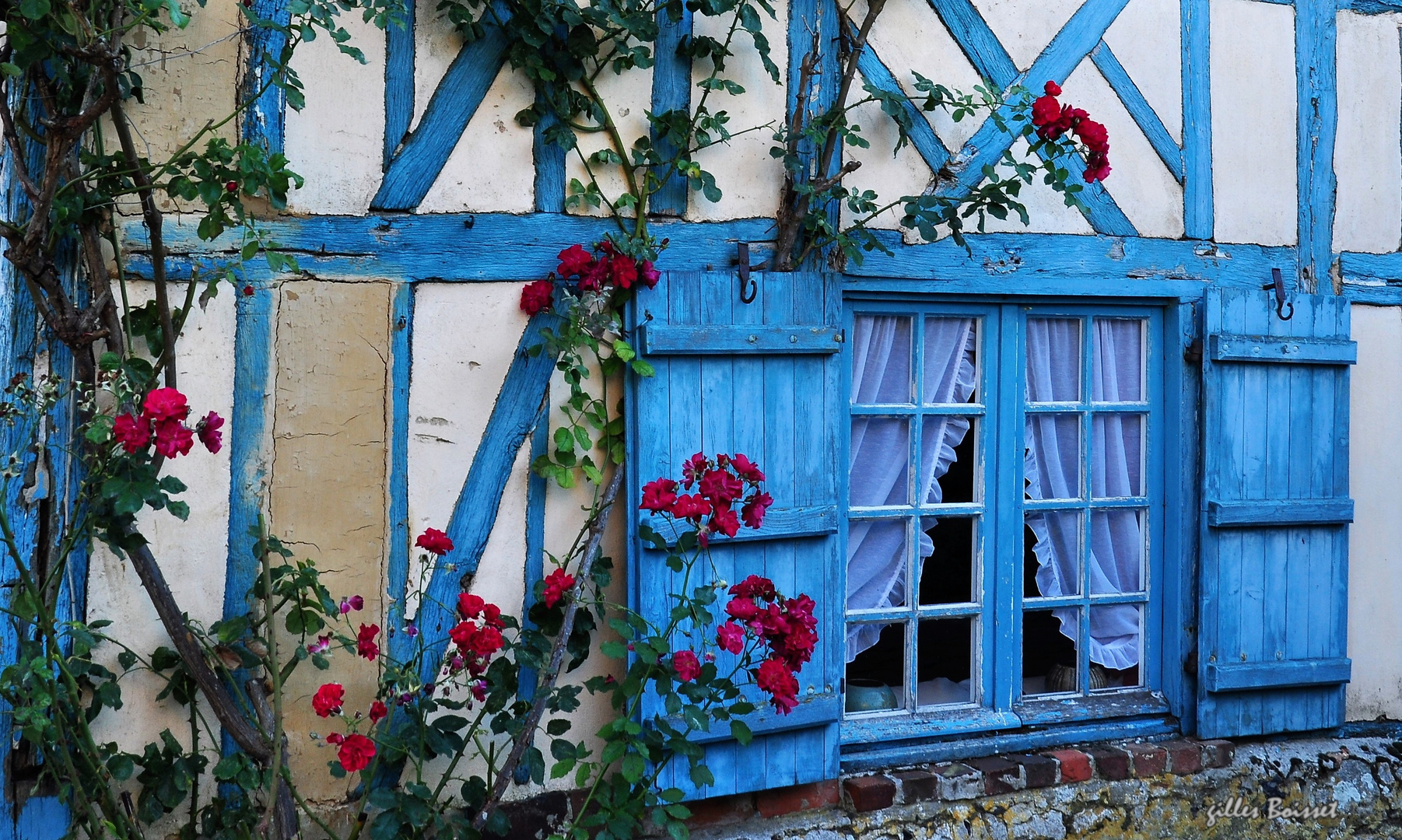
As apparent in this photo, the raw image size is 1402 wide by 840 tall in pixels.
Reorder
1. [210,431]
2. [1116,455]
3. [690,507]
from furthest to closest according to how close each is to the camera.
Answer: [1116,455] → [690,507] → [210,431]

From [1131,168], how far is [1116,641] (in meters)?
1.42

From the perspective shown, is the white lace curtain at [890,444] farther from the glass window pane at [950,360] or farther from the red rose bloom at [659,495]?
the red rose bloom at [659,495]

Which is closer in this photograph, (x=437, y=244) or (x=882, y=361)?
(x=437, y=244)

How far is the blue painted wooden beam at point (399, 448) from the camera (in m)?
2.83

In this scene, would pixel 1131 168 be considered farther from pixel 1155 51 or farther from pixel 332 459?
pixel 332 459

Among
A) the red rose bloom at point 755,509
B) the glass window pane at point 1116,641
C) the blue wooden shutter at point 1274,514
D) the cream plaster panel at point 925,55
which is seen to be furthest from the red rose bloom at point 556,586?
the blue wooden shutter at point 1274,514

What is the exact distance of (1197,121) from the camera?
11.6 feet

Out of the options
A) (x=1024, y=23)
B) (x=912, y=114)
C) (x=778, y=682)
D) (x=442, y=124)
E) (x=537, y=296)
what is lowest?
(x=778, y=682)

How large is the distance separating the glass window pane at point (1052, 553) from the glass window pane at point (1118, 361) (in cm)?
39

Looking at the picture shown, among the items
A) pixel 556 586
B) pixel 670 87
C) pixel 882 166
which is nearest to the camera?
pixel 556 586

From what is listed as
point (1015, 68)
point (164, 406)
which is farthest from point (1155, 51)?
point (164, 406)

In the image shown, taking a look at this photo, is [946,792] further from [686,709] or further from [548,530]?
[548,530]

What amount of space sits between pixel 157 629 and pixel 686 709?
121cm

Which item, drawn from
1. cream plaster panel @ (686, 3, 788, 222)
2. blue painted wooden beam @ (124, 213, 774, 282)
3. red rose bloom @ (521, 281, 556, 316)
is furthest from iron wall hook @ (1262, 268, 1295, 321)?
red rose bloom @ (521, 281, 556, 316)
